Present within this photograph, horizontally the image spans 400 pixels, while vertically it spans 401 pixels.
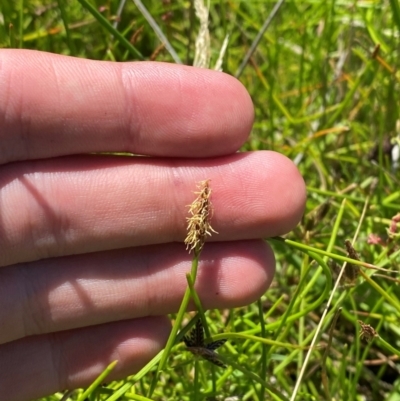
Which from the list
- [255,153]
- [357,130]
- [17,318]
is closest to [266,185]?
[255,153]

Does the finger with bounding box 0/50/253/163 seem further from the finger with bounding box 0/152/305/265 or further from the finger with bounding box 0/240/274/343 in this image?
the finger with bounding box 0/240/274/343

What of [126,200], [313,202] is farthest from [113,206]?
[313,202]

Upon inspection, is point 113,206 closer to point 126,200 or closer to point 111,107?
point 126,200

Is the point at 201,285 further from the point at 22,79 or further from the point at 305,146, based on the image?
the point at 305,146

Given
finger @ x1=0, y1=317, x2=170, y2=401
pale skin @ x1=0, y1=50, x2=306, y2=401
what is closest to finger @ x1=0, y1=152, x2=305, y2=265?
pale skin @ x1=0, y1=50, x2=306, y2=401

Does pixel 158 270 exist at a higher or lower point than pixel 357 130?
lower

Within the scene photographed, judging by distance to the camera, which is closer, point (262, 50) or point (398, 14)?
point (398, 14)
